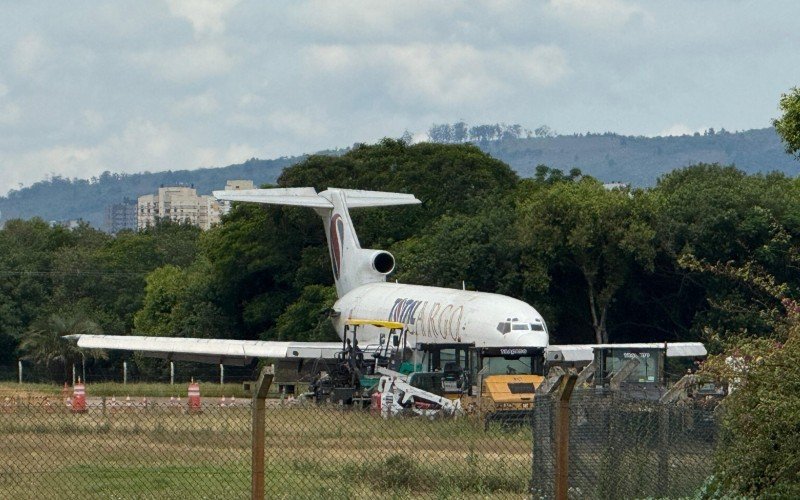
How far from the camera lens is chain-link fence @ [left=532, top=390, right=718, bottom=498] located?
14.1 meters

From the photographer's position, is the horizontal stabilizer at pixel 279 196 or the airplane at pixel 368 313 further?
the horizontal stabilizer at pixel 279 196

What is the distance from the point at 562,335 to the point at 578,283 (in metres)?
2.34

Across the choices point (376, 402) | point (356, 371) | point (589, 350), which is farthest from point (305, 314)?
point (376, 402)

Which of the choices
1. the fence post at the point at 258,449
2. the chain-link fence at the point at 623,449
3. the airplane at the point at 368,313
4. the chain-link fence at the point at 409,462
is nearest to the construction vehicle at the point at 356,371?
the airplane at the point at 368,313

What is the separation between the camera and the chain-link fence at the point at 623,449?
46.2 ft

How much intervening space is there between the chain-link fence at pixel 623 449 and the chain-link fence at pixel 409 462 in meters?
0.01

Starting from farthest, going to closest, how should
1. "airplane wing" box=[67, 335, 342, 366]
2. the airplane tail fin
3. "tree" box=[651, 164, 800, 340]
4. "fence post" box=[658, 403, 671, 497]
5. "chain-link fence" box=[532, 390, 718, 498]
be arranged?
"tree" box=[651, 164, 800, 340], the airplane tail fin, "airplane wing" box=[67, 335, 342, 366], "fence post" box=[658, 403, 671, 497], "chain-link fence" box=[532, 390, 718, 498]

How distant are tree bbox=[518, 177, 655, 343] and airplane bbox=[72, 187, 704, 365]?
222 inches

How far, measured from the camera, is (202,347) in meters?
42.8

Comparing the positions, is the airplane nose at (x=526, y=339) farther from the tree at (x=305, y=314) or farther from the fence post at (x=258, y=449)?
the tree at (x=305, y=314)

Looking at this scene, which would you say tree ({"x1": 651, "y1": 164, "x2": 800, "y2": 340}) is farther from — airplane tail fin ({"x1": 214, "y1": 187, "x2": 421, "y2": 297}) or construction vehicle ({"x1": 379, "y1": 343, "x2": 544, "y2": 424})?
construction vehicle ({"x1": 379, "y1": 343, "x2": 544, "y2": 424})

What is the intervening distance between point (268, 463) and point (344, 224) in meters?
32.0

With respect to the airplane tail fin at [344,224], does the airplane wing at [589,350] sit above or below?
below

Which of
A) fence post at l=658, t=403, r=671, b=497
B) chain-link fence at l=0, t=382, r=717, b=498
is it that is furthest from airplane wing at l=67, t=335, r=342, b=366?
fence post at l=658, t=403, r=671, b=497
